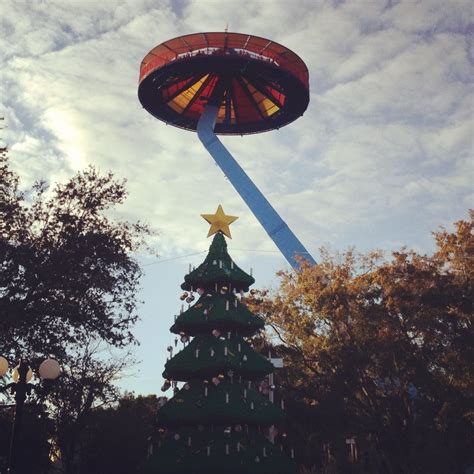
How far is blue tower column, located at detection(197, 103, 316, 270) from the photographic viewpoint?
34438mm

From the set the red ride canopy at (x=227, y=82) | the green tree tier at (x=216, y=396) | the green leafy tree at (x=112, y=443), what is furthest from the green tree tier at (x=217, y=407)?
the green leafy tree at (x=112, y=443)

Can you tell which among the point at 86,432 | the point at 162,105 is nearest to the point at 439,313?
the point at 162,105

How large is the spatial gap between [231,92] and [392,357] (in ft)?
65.3

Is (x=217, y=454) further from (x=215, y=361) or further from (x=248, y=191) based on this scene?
(x=248, y=191)

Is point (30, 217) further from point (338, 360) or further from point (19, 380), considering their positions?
point (338, 360)

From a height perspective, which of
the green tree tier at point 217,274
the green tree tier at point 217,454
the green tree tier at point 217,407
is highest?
the green tree tier at point 217,274

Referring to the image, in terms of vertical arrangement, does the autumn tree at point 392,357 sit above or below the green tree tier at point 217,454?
above

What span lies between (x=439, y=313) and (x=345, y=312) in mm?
3911

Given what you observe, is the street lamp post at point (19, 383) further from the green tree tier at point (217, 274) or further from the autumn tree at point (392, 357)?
the autumn tree at point (392, 357)

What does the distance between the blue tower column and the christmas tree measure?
15334mm

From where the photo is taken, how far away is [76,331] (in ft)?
62.3

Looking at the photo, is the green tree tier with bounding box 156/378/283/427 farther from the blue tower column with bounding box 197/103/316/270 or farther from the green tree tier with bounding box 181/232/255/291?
the blue tower column with bounding box 197/103/316/270

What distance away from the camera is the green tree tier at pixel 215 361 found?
1686 centimetres

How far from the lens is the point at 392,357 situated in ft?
75.3
